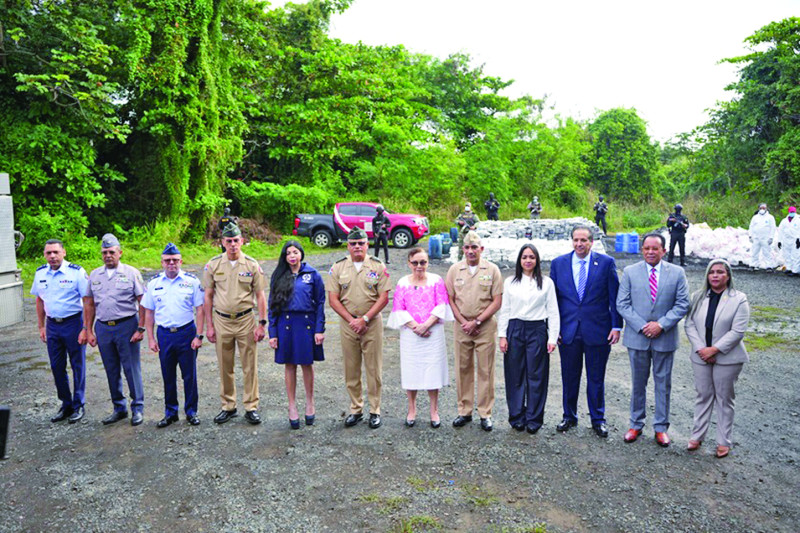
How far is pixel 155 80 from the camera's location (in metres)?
17.3

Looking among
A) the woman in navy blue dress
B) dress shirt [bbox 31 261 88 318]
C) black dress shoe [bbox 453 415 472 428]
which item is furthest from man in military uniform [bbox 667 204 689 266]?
dress shirt [bbox 31 261 88 318]

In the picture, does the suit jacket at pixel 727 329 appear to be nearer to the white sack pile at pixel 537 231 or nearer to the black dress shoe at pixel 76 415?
the black dress shoe at pixel 76 415

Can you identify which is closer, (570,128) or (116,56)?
(116,56)

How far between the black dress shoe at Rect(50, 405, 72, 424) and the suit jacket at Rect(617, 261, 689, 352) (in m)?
5.18

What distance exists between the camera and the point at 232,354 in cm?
536

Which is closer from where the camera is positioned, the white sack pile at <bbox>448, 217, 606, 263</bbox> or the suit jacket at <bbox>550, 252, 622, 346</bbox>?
the suit jacket at <bbox>550, 252, 622, 346</bbox>

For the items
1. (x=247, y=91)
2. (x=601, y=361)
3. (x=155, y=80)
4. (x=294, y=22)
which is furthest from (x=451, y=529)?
(x=294, y=22)

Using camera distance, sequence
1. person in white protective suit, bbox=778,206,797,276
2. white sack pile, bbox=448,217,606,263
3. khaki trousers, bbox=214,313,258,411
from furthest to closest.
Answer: white sack pile, bbox=448,217,606,263, person in white protective suit, bbox=778,206,797,276, khaki trousers, bbox=214,313,258,411

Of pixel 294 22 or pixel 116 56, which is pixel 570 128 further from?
pixel 116 56

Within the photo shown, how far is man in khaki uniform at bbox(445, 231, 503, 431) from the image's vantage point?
5117mm

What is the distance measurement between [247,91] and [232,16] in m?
3.22

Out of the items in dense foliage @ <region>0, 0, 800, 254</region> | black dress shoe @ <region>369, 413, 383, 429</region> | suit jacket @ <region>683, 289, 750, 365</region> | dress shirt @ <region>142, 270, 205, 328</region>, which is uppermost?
dense foliage @ <region>0, 0, 800, 254</region>

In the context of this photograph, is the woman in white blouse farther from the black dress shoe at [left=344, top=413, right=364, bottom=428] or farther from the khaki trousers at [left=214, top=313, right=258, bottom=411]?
the khaki trousers at [left=214, top=313, right=258, bottom=411]

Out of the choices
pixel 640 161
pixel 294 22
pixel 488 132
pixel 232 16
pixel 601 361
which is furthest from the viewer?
pixel 640 161
